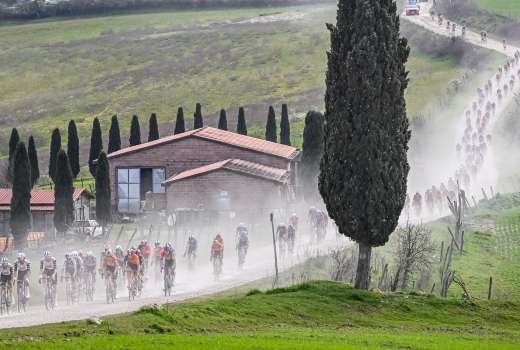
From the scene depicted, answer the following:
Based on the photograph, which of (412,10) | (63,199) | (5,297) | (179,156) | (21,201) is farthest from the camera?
(412,10)

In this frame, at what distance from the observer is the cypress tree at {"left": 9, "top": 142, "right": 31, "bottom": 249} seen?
65.1m

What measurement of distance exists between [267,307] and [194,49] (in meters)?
151

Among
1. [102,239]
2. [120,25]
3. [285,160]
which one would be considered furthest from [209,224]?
[120,25]

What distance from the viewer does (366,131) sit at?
122 feet

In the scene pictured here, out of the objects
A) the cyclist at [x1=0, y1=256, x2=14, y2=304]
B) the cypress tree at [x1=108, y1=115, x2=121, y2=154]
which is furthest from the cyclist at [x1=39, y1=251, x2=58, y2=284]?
the cypress tree at [x1=108, y1=115, x2=121, y2=154]

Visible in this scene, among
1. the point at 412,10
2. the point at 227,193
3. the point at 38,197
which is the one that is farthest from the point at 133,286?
the point at 412,10

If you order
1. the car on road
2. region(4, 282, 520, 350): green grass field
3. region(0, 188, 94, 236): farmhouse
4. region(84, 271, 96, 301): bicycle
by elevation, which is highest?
region(4, 282, 520, 350): green grass field

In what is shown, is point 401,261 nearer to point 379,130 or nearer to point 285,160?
point 379,130

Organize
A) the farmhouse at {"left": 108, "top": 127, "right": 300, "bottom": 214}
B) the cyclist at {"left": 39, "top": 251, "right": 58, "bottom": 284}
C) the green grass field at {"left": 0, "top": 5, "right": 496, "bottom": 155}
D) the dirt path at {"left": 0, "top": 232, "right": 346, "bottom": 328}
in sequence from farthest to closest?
the green grass field at {"left": 0, "top": 5, "right": 496, "bottom": 155}, the farmhouse at {"left": 108, "top": 127, "right": 300, "bottom": 214}, the cyclist at {"left": 39, "top": 251, "right": 58, "bottom": 284}, the dirt path at {"left": 0, "top": 232, "right": 346, "bottom": 328}

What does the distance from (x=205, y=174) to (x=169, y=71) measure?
100 meters

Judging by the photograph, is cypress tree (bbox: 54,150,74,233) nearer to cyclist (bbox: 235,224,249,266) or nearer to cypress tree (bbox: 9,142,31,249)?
cypress tree (bbox: 9,142,31,249)

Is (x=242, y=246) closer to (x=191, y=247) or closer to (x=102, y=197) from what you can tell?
(x=191, y=247)

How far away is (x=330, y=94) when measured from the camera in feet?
125

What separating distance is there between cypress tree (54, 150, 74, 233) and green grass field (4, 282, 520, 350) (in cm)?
3497
